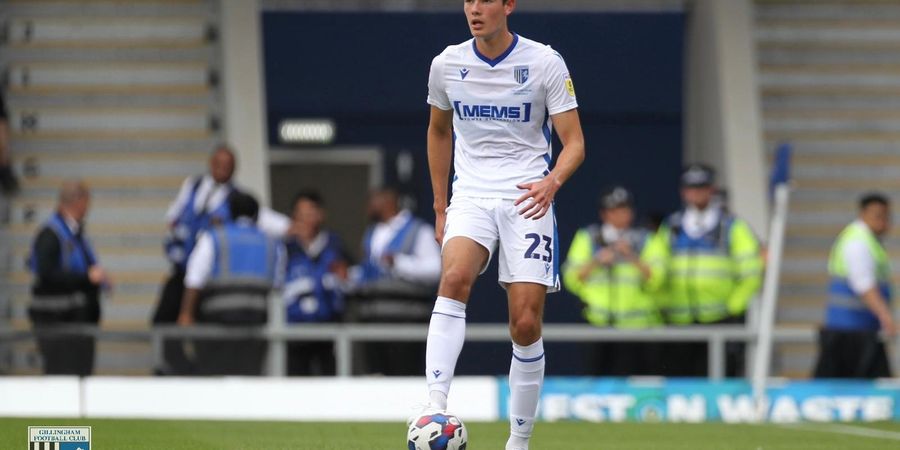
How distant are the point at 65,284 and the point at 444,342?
701cm

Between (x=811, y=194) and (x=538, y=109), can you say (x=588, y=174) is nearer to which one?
(x=811, y=194)

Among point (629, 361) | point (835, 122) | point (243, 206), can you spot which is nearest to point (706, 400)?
point (629, 361)

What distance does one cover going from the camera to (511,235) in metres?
7.73

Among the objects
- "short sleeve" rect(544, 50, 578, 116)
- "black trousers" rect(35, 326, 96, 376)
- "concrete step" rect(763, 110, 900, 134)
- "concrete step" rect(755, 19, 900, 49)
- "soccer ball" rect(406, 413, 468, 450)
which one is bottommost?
"black trousers" rect(35, 326, 96, 376)

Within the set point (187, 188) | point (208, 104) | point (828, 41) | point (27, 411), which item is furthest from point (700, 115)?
point (27, 411)

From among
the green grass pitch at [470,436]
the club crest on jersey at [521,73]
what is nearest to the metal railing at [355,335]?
the green grass pitch at [470,436]

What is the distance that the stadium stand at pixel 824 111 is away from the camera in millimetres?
17438

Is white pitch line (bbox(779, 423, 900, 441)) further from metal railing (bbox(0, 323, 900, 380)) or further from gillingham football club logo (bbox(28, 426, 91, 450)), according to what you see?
gillingham football club logo (bbox(28, 426, 91, 450))

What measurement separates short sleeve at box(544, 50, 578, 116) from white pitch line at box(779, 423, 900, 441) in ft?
11.6

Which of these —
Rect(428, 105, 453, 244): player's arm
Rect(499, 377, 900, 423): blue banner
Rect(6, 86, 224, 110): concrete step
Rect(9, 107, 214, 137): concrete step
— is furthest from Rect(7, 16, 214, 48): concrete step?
Rect(428, 105, 453, 244): player's arm

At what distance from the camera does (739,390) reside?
14086 millimetres

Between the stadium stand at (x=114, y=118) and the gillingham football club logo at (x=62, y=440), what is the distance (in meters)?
9.69

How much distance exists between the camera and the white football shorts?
769cm

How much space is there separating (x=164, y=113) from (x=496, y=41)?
9.46 m
